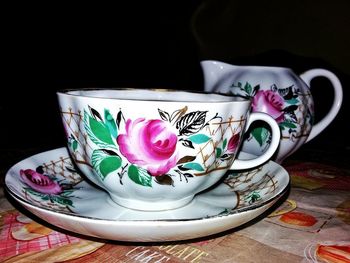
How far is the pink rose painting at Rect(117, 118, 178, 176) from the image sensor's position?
1.00ft

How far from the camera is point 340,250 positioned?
0.30 m

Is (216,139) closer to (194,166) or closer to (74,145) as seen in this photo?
(194,166)

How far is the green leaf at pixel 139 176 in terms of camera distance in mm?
319

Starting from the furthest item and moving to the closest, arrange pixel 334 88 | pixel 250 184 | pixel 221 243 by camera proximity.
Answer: pixel 334 88 < pixel 250 184 < pixel 221 243

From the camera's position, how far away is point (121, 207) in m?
0.36

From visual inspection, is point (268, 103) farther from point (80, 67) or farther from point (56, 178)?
point (80, 67)

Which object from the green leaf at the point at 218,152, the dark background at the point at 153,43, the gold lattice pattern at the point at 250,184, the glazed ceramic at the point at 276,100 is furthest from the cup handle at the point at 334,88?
the dark background at the point at 153,43

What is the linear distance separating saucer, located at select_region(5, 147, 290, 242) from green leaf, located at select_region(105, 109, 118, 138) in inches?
2.8

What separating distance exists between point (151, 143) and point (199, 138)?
41mm

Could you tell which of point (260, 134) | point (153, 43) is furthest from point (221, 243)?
point (153, 43)

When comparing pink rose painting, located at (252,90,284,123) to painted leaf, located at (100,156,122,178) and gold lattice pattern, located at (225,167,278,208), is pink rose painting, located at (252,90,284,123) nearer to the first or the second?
gold lattice pattern, located at (225,167,278,208)

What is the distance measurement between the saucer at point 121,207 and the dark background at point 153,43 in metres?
0.98

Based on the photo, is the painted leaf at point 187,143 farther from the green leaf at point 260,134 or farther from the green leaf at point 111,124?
the green leaf at point 260,134

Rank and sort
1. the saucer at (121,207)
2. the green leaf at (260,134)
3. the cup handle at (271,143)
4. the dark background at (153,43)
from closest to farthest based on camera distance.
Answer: the saucer at (121,207) < the cup handle at (271,143) < the green leaf at (260,134) < the dark background at (153,43)
